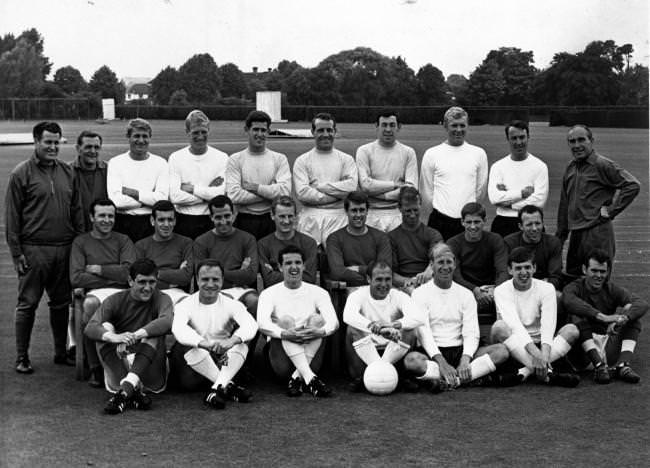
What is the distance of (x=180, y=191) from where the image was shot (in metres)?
7.97

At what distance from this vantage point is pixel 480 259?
7781 millimetres

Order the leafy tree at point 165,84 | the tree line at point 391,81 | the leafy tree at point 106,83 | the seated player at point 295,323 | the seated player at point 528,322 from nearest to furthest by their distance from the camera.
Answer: the seated player at point 295,323 < the seated player at point 528,322 < the tree line at point 391,81 < the leafy tree at point 165,84 < the leafy tree at point 106,83

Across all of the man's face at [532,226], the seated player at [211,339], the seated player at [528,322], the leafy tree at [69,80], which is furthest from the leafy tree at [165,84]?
the seated player at [528,322]

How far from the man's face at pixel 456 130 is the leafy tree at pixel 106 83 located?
2766 inches

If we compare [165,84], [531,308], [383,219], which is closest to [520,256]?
[531,308]

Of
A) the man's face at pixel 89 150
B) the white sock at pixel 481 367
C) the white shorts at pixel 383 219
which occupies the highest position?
the man's face at pixel 89 150

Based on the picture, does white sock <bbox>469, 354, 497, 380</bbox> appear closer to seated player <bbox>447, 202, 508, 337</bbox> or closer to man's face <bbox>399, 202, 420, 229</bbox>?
seated player <bbox>447, 202, 508, 337</bbox>

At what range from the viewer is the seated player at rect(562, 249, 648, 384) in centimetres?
709

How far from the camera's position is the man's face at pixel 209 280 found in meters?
6.70

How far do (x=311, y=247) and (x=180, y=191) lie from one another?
1.38 metres

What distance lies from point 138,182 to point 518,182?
3.62 m

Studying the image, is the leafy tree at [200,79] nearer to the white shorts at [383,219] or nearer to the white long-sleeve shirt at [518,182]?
the white shorts at [383,219]

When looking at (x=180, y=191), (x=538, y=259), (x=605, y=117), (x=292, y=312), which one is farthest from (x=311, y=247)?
(x=605, y=117)

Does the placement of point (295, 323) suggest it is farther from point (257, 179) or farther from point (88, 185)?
point (88, 185)
